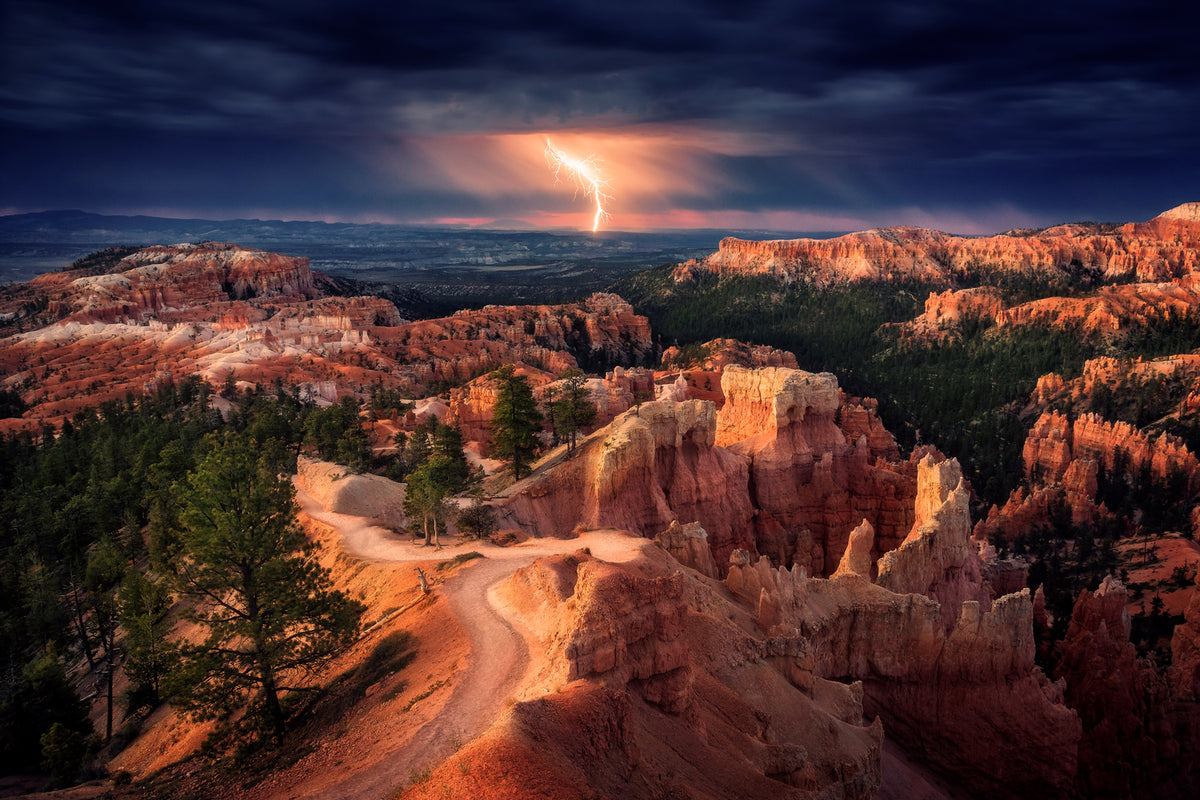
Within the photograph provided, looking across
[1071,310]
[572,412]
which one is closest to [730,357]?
[572,412]

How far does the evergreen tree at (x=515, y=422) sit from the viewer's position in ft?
132

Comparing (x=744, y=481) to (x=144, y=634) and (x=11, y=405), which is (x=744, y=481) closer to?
(x=144, y=634)

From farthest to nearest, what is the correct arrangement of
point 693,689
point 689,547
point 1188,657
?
point 1188,657 → point 689,547 → point 693,689

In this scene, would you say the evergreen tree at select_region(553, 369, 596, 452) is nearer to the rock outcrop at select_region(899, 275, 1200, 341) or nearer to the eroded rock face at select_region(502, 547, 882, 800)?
the eroded rock face at select_region(502, 547, 882, 800)

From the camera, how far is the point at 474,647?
54.6 ft

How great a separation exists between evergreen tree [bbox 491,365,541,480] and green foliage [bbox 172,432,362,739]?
20.6 m

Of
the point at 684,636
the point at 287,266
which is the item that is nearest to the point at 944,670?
the point at 684,636

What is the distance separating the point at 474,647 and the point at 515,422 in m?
24.3

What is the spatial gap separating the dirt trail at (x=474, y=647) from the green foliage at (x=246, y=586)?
3730 millimetres

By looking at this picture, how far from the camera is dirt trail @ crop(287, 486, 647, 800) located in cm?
1248

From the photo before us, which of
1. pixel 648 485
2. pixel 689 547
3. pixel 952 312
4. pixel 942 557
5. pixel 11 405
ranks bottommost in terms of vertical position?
pixel 11 405

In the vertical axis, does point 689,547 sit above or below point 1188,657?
above

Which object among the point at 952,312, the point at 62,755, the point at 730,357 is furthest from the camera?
the point at 952,312

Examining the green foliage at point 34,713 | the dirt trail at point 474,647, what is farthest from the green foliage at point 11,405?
the dirt trail at point 474,647
